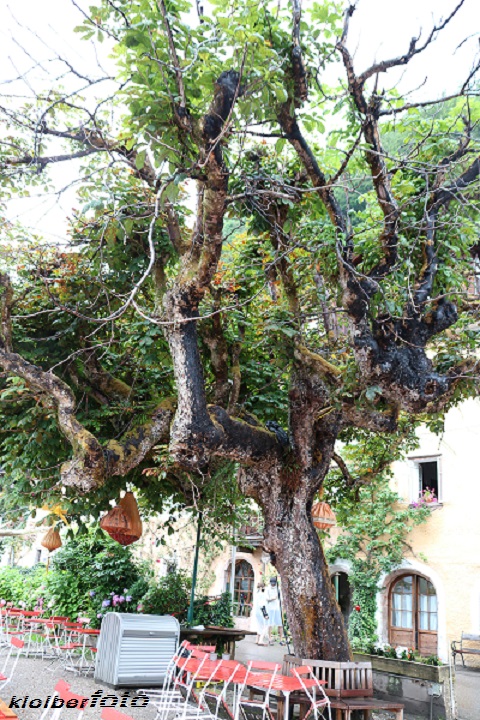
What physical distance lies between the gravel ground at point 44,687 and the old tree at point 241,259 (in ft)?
7.41

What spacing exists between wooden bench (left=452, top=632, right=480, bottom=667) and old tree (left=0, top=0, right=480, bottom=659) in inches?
302

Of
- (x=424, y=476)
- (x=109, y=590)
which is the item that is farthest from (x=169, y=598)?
(x=424, y=476)

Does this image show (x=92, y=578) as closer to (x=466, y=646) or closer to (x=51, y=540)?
(x=51, y=540)

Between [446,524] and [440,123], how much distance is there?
1136cm

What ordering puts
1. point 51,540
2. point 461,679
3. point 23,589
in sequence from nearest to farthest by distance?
point 461,679, point 51,540, point 23,589

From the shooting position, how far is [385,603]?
15227 mm

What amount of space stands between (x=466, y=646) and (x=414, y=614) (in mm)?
1859

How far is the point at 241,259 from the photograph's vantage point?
8203mm

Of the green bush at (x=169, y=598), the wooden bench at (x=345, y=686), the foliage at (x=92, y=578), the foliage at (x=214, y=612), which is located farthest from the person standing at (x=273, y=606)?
the wooden bench at (x=345, y=686)

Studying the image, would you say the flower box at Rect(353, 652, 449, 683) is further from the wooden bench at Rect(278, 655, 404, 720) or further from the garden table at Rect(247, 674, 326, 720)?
the garden table at Rect(247, 674, 326, 720)

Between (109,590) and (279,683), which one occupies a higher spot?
(109,590)

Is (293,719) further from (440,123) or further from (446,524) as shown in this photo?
(446,524)

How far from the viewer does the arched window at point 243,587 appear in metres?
19.0

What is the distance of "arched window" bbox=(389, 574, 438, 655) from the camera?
14367 mm
